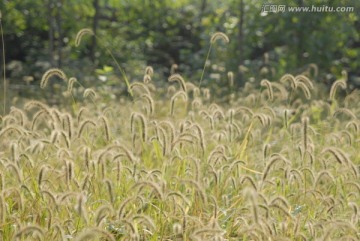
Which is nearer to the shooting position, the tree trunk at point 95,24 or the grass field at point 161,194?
the grass field at point 161,194

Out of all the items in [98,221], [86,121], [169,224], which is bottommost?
[169,224]

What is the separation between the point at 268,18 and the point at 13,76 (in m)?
3.94

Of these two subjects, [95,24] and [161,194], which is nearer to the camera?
[161,194]

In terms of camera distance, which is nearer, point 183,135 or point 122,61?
point 183,135

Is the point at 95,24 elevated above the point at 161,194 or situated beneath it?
elevated above

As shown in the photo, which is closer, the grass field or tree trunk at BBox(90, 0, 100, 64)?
the grass field

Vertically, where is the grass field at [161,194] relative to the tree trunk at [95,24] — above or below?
below

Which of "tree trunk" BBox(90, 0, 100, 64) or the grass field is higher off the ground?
"tree trunk" BBox(90, 0, 100, 64)

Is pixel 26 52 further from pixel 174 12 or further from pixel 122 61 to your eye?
pixel 174 12

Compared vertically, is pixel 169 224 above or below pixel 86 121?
below

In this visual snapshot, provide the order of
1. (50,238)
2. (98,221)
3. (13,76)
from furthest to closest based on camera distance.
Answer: (13,76) < (50,238) < (98,221)

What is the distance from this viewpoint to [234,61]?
31.4 feet

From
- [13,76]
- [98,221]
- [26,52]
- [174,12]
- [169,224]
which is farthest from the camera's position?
[174,12]

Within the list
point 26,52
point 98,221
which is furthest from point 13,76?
point 98,221
